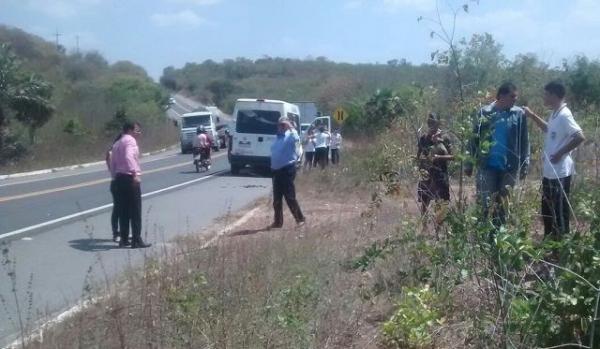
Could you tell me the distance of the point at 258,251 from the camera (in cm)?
862

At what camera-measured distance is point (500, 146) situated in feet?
28.9

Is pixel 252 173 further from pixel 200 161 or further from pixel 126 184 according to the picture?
pixel 126 184

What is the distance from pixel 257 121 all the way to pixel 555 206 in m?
24.6

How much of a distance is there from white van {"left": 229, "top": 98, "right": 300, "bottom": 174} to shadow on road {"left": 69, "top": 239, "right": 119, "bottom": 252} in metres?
17.7

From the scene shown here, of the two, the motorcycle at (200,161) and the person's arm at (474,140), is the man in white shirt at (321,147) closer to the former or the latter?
the motorcycle at (200,161)

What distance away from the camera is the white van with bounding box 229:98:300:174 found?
31.8 meters

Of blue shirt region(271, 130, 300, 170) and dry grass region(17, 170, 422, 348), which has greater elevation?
blue shirt region(271, 130, 300, 170)

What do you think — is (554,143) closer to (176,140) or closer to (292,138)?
(292,138)

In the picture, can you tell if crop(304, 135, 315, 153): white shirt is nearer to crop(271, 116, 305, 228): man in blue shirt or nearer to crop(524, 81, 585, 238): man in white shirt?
crop(271, 116, 305, 228): man in blue shirt

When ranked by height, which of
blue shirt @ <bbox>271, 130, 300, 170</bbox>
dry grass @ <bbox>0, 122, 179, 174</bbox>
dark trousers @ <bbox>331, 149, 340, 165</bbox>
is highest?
blue shirt @ <bbox>271, 130, 300, 170</bbox>

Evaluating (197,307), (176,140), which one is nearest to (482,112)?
(197,307)

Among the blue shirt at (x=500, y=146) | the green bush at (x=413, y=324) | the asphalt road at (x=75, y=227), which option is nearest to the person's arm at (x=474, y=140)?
the green bush at (x=413, y=324)

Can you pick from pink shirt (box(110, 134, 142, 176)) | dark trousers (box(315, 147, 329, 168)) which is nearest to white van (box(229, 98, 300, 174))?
dark trousers (box(315, 147, 329, 168))

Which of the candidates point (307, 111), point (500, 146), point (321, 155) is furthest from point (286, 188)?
point (307, 111)
